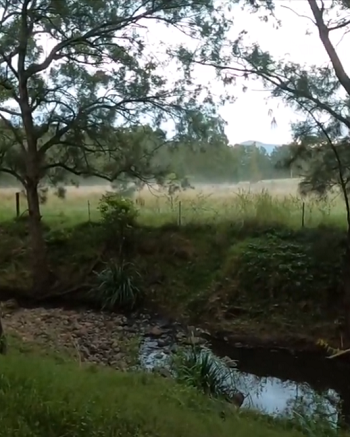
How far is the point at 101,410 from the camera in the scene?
3.21 meters

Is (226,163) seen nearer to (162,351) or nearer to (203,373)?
(162,351)

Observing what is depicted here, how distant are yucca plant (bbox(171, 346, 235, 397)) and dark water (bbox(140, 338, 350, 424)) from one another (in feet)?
1.02

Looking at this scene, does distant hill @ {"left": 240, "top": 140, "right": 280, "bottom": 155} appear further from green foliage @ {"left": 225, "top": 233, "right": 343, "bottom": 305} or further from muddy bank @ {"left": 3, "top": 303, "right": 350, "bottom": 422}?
muddy bank @ {"left": 3, "top": 303, "right": 350, "bottom": 422}

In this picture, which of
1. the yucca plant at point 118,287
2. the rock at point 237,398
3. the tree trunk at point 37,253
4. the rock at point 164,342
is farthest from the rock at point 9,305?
the rock at point 237,398

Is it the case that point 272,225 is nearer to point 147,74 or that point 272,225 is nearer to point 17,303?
point 147,74

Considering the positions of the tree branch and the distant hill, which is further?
the distant hill

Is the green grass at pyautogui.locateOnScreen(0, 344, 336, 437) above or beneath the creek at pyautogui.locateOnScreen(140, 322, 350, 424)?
above

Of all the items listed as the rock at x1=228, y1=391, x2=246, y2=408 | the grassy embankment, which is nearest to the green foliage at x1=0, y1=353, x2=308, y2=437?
the rock at x1=228, y1=391, x2=246, y2=408

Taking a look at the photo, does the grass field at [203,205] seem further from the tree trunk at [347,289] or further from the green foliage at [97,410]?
the green foliage at [97,410]

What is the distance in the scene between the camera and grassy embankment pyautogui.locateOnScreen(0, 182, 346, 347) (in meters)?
8.66

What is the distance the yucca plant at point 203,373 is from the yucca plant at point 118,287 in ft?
11.2

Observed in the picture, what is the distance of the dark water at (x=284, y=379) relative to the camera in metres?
6.16

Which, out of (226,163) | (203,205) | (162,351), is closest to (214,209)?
(203,205)

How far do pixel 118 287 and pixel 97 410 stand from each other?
6476 millimetres
